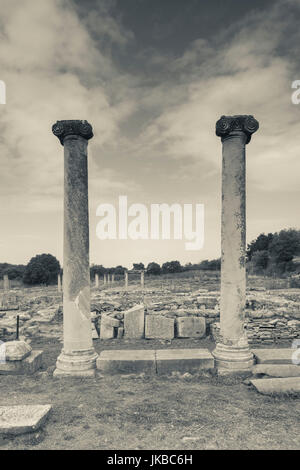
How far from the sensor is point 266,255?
196 feet

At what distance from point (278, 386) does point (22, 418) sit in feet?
13.1

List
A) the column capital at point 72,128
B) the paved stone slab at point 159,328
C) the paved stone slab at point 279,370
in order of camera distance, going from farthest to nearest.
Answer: the paved stone slab at point 159,328 → the column capital at point 72,128 → the paved stone slab at point 279,370

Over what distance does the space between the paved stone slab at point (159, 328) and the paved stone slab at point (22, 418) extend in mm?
5540

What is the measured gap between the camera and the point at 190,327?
10.2 m

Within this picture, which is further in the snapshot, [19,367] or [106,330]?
[106,330]

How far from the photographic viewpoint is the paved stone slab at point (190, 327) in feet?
33.4

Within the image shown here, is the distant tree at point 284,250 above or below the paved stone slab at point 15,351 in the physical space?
above

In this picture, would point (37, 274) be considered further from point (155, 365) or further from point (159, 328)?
point (155, 365)

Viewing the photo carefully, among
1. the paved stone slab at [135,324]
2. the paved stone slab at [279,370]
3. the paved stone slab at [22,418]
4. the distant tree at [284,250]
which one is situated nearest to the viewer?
the paved stone slab at [22,418]

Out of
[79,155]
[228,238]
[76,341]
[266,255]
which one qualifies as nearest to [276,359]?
[228,238]

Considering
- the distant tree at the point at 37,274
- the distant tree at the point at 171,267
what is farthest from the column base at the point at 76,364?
the distant tree at the point at 171,267

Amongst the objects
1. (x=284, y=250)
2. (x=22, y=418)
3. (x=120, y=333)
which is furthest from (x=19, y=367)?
(x=284, y=250)

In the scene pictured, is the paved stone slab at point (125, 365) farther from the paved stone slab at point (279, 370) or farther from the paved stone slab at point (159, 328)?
the paved stone slab at point (159, 328)

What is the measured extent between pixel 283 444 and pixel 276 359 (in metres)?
3.02
